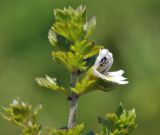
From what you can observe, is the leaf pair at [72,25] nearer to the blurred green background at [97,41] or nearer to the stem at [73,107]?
the stem at [73,107]

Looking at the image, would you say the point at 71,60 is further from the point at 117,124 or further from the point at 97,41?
the point at 97,41

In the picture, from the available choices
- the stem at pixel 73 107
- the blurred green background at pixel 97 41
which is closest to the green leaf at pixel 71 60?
the stem at pixel 73 107

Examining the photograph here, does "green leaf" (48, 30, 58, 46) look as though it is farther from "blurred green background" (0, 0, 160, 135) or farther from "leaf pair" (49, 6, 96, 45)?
"blurred green background" (0, 0, 160, 135)

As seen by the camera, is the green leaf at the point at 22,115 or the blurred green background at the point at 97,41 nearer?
the green leaf at the point at 22,115

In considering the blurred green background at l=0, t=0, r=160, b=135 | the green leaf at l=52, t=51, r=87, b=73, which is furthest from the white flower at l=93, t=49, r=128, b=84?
the blurred green background at l=0, t=0, r=160, b=135

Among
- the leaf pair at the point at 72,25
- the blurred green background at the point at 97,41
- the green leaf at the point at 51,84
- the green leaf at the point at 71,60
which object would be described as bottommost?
the green leaf at the point at 51,84

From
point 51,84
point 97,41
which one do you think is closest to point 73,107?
point 51,84
